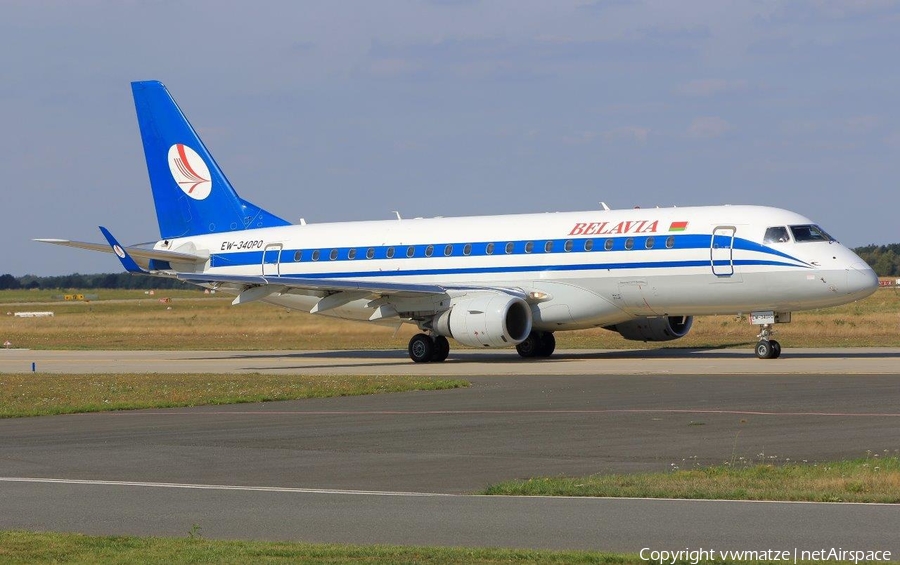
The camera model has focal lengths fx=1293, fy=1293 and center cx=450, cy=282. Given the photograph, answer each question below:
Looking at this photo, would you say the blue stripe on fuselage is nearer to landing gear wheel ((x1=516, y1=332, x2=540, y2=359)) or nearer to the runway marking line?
landing gear wheel ((x1=516, y1=332, x2=540, y2=359))

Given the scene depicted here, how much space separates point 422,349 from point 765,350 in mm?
9626

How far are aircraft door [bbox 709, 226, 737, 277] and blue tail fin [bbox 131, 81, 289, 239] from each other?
15969 mm

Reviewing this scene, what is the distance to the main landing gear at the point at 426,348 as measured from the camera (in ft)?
121

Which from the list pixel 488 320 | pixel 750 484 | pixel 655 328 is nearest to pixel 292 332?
pixel 655 328

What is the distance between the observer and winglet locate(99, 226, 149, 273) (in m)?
35.2

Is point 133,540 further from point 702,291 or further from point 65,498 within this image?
point 702,291

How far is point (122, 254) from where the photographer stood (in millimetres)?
36344

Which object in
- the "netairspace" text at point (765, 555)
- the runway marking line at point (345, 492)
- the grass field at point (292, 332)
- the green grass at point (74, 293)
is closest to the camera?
the "netairspace" text at point (765, 555)

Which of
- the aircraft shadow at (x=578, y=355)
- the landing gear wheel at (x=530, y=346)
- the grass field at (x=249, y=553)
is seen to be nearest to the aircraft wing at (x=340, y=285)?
the aircraft shadow at (x=578, y=355)

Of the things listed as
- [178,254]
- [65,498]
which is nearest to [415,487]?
[65,498]

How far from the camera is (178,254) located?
41.5 m

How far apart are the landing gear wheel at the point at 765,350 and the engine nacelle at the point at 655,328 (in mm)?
4473

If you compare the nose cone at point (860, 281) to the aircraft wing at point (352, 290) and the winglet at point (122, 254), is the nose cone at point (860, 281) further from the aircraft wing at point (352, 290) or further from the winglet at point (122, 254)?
the winglet at point (122, 254)

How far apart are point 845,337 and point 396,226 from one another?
1682 centimetres
